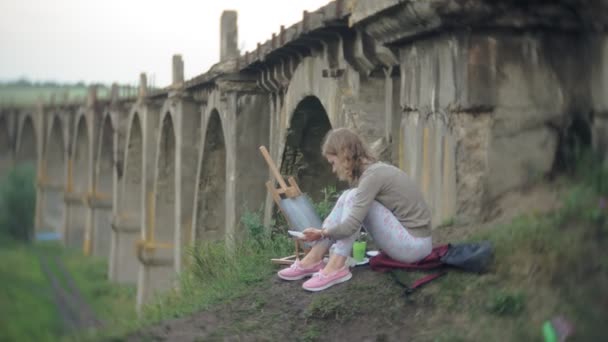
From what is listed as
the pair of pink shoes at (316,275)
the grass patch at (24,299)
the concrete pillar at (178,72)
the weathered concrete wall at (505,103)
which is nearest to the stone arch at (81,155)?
the concrete pillar at (178,72)

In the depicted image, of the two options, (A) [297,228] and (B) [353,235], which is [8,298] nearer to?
(B) [353,235]

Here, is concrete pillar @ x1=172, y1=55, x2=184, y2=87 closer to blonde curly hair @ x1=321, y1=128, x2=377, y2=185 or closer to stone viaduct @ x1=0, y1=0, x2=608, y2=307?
stone viaduct @ x1=0, y1=0, x2=608, y2=307

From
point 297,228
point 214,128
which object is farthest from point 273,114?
point 297,228

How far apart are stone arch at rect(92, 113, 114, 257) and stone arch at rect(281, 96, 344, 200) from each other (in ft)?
56.0

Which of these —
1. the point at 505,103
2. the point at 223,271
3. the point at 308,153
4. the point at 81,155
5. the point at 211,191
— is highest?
the point at 505,103

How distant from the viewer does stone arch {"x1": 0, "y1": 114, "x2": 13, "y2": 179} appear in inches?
61.2

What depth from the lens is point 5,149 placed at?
5.82 feet

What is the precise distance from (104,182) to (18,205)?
2717 cm

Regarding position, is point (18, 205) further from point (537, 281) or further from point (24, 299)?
point (537, 281)

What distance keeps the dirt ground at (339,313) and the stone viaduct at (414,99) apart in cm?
23

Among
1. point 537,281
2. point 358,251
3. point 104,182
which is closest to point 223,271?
point 358,251

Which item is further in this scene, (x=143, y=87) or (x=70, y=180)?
(x=70, y=180)

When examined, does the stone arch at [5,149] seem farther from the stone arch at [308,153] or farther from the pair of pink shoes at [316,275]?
the stone arch at [308,153]

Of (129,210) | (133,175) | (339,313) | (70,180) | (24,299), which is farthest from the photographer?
(70,180)
